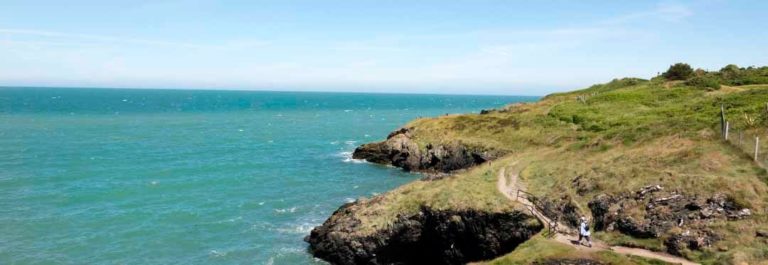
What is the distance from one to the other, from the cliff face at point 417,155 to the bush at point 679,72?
2026 inches

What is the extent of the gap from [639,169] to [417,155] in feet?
150

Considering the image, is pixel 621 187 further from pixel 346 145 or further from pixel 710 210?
pixel 346 145

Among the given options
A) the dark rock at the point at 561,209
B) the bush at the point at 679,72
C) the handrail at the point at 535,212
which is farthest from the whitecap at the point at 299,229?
the bush at the point at 679,72

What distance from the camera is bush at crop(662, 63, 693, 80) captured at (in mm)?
105500

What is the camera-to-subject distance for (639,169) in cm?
4038

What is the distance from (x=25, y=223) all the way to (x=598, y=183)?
164ft

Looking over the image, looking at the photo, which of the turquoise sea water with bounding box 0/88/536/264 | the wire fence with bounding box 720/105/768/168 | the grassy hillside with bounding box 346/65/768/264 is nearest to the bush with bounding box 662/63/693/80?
the grassy hillside with bounding box 346/65/768/264

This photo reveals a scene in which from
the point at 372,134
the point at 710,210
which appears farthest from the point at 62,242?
the point at 372,134

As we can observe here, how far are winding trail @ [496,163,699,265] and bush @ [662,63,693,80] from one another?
72698 millimetres

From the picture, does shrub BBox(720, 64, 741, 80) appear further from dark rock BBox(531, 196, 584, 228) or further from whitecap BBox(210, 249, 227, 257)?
whitecap BBox(210, 249, 227, 257)

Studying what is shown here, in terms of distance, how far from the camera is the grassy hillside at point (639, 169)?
3278 centimetres

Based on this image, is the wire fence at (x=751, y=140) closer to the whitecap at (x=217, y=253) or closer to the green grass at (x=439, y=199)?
the green grass at (x=439, y=199)

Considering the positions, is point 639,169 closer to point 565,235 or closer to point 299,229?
point 565,235

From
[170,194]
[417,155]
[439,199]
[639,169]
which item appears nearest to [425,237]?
[439,199]
